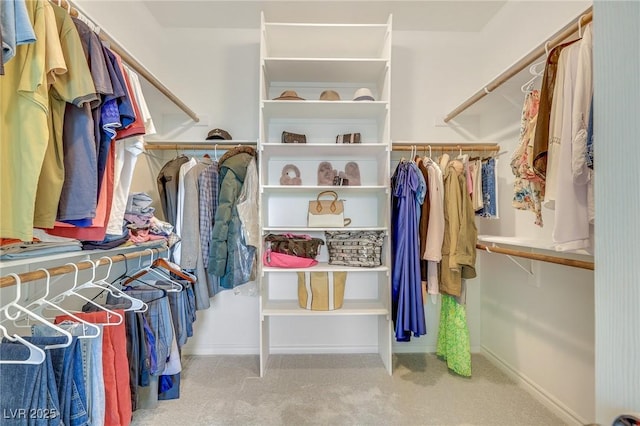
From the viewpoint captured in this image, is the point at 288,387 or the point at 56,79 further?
the point at 288,387

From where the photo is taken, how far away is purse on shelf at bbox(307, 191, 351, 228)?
2199mm

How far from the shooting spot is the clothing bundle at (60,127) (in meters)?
0.82

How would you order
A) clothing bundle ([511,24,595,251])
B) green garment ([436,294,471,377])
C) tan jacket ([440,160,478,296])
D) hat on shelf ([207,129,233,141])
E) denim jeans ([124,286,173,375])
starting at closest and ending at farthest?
clothing bundle ([511,24,595,251])
denim jeans ([124,286,173,375])
tan jacket ([440,160,478,296])
green garment ([436,294,471,377])
hat on shelf ([207,129,233,141])

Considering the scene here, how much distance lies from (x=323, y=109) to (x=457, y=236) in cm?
135

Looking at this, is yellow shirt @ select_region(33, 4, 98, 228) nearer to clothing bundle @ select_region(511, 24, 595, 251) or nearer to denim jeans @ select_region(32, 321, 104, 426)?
denim jeans @ select_region(32, 321, 104, 426)

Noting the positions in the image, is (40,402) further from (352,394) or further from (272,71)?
(272,71)

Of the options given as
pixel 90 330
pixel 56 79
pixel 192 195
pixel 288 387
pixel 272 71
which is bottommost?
pixel 288 387

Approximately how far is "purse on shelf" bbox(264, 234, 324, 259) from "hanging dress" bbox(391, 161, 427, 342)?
2.13 ft

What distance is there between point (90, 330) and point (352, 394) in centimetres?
152

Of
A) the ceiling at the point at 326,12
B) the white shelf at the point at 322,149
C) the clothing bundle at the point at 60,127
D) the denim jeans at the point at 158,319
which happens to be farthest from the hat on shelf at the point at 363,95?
the denim jeans at the point at 158,319

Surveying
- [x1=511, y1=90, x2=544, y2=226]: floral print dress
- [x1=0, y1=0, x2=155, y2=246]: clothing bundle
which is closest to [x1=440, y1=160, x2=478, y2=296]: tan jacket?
[x1=511, y1=90, x2=544, y2=226]: floral print dress

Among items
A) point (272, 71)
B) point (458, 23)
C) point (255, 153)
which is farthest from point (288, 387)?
point (458, 23)

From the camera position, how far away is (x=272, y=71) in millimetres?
2285

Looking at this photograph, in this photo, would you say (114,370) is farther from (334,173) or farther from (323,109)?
(323,109)
